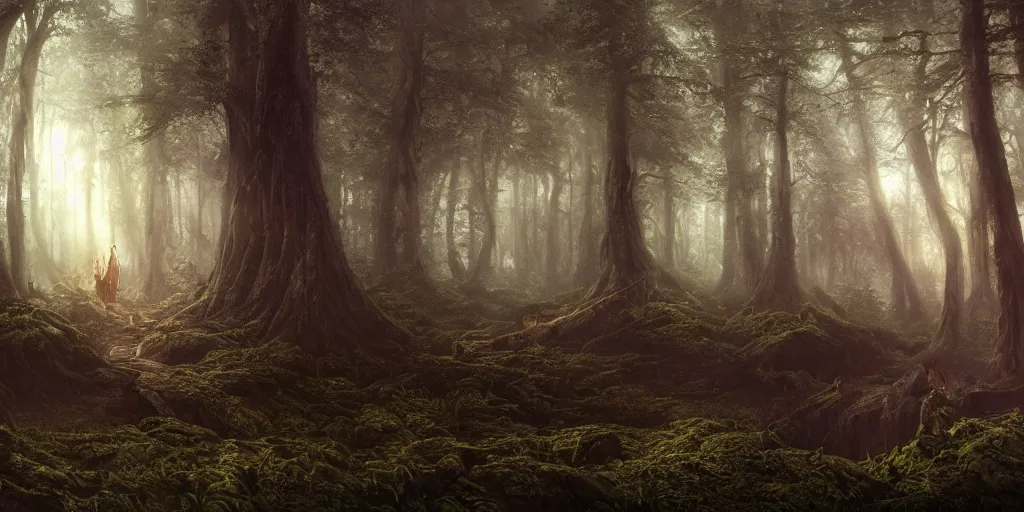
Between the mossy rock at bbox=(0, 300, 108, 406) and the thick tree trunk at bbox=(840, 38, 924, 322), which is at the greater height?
the thick tree trunk at bbox=(840, 38, 924, 322)

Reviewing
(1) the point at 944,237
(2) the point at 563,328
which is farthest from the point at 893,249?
(2) the point at 563,328

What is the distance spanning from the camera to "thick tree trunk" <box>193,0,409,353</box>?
13.6 metres

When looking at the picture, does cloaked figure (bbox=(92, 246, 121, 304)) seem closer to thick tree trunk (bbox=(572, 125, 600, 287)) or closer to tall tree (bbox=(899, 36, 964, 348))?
thick tree trunk (bbox=(572, 125, 600, 287))

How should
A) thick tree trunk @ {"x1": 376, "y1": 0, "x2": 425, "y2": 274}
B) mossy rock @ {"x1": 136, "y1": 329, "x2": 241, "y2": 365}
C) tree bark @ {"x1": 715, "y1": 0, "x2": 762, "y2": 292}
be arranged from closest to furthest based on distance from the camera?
mossy rock @ {"x1": 136, "y1": 329, "x2": 241, "y2": 365} < thick tree trunk @ {"x1": 376, "y1": 0, "x2": 425, "y2": 274} < tree bark @ {"x1": 715, "y1": 0, "x2": 762, "y2": 292}

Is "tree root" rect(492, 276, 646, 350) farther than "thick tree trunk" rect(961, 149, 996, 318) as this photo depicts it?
No

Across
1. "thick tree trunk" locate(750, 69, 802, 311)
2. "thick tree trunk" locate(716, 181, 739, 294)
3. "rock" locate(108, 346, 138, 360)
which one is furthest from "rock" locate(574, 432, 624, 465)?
"thick tree trunk" locate(716, 181, 739, 294)

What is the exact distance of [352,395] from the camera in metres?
11.3

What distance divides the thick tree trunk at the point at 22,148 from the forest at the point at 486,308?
109 millimetres

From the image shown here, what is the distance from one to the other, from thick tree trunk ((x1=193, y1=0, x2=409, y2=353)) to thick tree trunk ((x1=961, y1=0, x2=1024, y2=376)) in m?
10.1

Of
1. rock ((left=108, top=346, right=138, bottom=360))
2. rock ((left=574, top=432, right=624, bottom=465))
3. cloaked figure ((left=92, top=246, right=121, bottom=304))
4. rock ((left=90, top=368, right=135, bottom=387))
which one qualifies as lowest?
rock ((left=574, top=432, right=624, bottom=465))

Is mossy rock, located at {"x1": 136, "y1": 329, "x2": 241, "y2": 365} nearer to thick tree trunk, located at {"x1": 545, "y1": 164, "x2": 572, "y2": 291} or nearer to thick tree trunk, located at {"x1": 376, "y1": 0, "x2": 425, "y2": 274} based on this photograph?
thick tree trunk, located at {"x1": 376, "y1": 0, "x2": 425, "y2": 274}

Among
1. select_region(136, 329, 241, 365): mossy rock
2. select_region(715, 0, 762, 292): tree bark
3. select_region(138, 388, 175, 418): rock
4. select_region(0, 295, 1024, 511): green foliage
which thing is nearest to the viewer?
select_region(0, 295, 1024, 511): green foliage

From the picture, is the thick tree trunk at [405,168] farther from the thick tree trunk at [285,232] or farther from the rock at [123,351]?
the rock at [123,351]

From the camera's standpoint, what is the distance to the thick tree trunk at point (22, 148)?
17348mm
